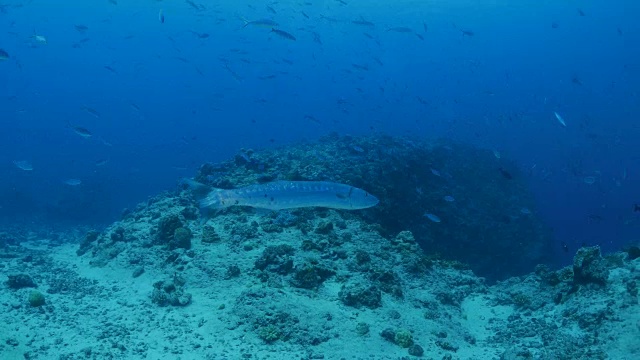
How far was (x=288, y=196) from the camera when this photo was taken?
6.52 m

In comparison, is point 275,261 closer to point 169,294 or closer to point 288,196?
point 288,196

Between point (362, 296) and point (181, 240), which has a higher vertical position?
point (362, 296)

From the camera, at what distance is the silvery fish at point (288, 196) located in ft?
20.8

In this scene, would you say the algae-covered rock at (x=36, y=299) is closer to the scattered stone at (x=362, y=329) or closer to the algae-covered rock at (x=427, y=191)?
the algae-covered rock at (x=427, y=191)

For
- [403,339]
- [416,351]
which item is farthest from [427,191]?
[416,351]

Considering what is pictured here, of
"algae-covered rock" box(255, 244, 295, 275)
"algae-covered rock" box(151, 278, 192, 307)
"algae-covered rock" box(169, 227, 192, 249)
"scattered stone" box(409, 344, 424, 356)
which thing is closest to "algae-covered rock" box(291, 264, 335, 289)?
"algae-covered rock" box(255, 244, 295, 275)

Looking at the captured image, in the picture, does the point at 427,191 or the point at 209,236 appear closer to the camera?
the point at 209,236

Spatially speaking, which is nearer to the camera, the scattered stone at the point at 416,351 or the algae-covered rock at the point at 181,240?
the scattered stone at the point at 416,351

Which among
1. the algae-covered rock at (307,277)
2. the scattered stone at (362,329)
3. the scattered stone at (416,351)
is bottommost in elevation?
the algae-covered rock at (307,277)

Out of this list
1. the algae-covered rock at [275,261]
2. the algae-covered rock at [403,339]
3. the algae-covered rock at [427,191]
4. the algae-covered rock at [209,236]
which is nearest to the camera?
the algae-covered rock at [403,339]

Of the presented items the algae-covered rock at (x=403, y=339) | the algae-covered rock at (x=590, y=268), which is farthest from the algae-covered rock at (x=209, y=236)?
the algae-covered rock at (x=590, y=268)

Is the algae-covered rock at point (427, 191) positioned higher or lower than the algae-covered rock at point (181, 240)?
lower

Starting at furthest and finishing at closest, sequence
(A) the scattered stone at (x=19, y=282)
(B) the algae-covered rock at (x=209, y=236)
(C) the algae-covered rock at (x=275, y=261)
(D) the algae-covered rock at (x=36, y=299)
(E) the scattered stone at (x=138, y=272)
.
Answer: (B) the algae-covered rock at (x=209, y=236)
(E) the scattered stone at (x=138, y=272)
(A) the scattered stone at (x=19, y=282)
(C) the algae-covered rock at (x=275, y=261)
(D) the algae-covered rock at (x=36, y=299)

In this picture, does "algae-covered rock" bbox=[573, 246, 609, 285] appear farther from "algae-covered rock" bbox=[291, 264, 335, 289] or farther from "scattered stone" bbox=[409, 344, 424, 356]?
"algae-covered rock" bbox=[291, 264, 335, 289]
